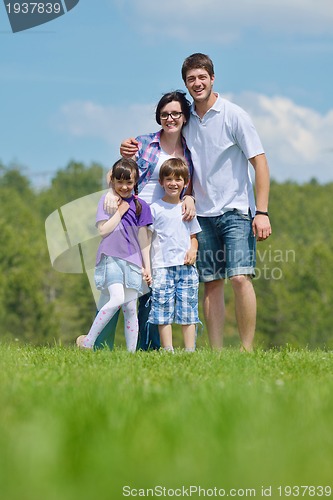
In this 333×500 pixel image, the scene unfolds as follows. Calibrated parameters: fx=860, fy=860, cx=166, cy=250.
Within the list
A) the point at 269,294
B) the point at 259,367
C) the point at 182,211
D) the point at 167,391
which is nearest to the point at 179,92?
the point at 182,211

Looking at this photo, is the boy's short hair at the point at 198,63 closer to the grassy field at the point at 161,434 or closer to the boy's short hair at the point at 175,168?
the boy's short hair at the point at 175,168

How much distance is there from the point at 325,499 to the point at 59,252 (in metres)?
6.41

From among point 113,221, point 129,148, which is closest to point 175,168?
point 129,148

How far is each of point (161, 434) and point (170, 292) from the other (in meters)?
4.66

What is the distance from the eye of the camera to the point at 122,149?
27.7 ft

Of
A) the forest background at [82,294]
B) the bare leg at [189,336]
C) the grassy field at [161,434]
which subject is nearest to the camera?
the grassy field at [161,434]

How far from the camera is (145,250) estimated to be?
844 centimetres

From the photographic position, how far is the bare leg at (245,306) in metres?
8.40

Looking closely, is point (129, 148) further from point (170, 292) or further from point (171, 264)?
point (170, 292)

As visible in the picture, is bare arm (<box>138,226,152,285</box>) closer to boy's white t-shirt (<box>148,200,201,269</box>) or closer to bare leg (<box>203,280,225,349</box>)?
boy's white t-shirt (<box>148,200,201,269</box>)

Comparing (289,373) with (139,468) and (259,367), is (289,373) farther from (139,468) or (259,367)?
(139,468)

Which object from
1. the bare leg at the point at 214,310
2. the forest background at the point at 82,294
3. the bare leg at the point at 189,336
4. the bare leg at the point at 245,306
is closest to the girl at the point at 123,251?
the bare leg at the point at 189,336

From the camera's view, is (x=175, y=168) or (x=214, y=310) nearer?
(x=175, y=168)

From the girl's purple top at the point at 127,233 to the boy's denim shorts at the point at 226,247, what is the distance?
59 centimetres
